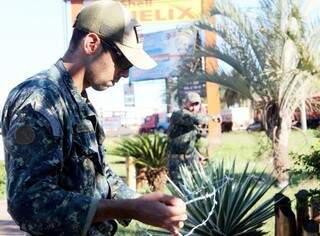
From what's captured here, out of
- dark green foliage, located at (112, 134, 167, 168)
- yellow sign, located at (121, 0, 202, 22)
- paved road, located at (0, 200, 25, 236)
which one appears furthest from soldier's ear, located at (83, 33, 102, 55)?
yellow sign, located at (121, 0, 202, 22)

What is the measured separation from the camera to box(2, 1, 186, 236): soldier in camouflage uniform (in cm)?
178

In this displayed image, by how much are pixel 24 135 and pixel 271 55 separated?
10.6 m

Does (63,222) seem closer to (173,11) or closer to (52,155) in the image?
(52,155)

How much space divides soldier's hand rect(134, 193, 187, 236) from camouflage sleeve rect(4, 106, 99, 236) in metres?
0.14

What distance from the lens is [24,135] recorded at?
1808mm

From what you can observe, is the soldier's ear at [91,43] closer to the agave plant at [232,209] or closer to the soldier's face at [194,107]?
the agave plant at [232,209]

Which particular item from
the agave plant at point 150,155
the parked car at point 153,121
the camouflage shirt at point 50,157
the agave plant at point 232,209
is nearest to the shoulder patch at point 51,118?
the camouflage shirt at point 50,157

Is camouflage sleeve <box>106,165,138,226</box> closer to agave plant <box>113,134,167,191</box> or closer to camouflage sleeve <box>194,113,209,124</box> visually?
camouflage sleeve <box>194,113,209,124</box>

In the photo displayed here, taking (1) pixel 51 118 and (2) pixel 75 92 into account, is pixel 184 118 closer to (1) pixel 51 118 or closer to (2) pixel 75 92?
(2) pixel 75 92

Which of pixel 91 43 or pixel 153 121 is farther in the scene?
pixel 153 121

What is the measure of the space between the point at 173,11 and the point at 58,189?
18.6m

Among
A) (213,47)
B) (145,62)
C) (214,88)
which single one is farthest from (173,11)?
(145,62)

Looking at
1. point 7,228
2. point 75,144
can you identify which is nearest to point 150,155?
point 7,228

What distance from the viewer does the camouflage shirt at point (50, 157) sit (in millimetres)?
1771
